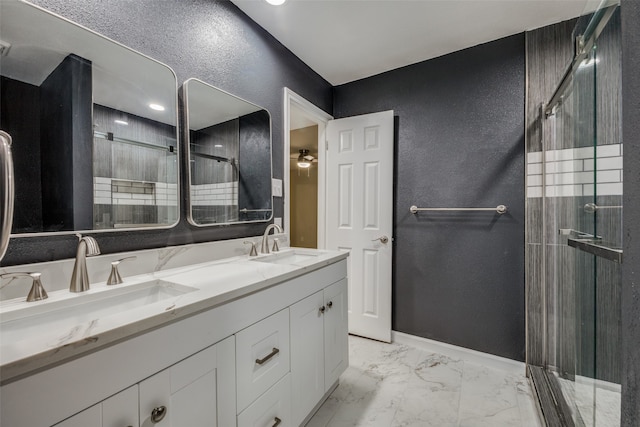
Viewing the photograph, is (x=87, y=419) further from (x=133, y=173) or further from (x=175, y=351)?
(x=133, y=173)

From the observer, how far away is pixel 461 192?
2.20 metres

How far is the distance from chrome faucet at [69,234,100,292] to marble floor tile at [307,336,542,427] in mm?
1328

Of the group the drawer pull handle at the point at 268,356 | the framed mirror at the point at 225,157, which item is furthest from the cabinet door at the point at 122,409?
the framed mirror at the point at 225,157

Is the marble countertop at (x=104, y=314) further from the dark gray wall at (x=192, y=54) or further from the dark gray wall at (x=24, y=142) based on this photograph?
the dark gray wall at (x=24, y=142)

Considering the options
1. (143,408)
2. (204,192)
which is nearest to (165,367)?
(143,408)

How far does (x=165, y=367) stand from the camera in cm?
76

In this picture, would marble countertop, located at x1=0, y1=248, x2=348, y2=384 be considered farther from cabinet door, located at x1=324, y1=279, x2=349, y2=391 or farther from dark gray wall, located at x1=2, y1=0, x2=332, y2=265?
cabinet door, located at x1=324, y1=279, x2=349, y2=391

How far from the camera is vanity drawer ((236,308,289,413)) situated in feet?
3.30

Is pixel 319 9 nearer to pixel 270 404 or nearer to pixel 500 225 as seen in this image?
pixel 500 225

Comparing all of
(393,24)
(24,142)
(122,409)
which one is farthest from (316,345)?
(393,24)

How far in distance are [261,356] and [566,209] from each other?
178cm

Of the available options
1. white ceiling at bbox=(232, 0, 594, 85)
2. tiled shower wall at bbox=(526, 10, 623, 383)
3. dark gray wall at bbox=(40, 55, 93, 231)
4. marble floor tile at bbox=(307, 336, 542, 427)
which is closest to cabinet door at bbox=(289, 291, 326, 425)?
marble floor tile at bbox=(307, 336, 542, 427)

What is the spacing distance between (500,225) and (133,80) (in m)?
2.45

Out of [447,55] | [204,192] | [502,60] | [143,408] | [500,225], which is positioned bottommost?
[143,408]
